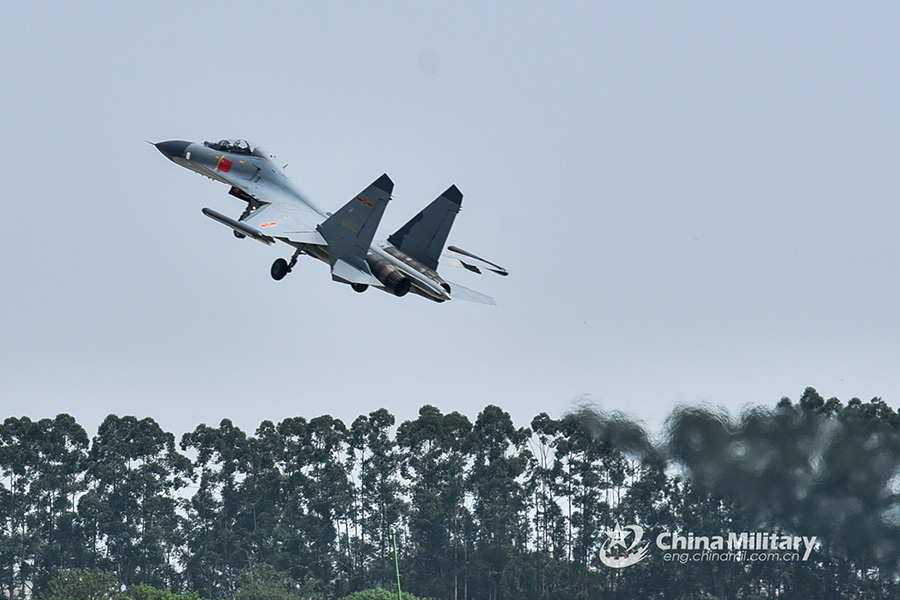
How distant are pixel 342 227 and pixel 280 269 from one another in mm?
3068

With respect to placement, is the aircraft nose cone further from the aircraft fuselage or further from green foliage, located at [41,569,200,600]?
green foliage, located at [41,569,200,600]

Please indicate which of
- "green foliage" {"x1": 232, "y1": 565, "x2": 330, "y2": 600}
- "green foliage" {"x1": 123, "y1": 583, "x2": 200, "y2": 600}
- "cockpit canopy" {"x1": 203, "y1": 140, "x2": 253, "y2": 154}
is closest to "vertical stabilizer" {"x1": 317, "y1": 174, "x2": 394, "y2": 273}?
"cockpit canopy" {"x1": 203, "y1": 140, "x2": 253, "y2": 154}

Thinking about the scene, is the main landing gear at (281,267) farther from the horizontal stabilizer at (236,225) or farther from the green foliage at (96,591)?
the green foliage at (96,591)

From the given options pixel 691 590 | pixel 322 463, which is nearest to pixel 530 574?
pixel 691 590

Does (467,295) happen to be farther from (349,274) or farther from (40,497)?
(40,497)

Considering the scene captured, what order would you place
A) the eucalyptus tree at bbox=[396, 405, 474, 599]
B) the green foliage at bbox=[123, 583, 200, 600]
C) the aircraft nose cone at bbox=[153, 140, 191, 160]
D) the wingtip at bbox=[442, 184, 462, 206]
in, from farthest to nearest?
1. the eucalyptus tree at bbox=[396, 405, 474, 599]
2. the green foliage at bbox=[123, 583, 200, 600]
3. the aircraft nose cone at bbox=[153, 140, 191, 160]
4. the wingtip at bbox=[442, 184, 462, 206]

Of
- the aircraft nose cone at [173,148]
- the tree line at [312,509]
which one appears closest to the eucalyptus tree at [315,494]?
the tree line at [312,509]

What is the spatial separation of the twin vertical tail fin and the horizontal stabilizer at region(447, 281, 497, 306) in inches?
57.2

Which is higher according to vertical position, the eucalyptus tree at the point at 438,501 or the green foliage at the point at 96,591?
the eucalyptus tree at the point at 438,501

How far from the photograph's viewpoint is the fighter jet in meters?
42.1

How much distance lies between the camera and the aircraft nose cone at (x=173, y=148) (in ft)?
159

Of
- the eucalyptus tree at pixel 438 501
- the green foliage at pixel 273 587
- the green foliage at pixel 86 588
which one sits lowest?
the green foliage at pixel 86 588

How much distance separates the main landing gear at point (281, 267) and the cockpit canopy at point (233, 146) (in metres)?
5.86

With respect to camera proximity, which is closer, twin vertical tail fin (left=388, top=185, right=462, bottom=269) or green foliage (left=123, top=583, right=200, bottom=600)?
twin vertical tail fin (left=388, top=185, right=462, bottom=269)
